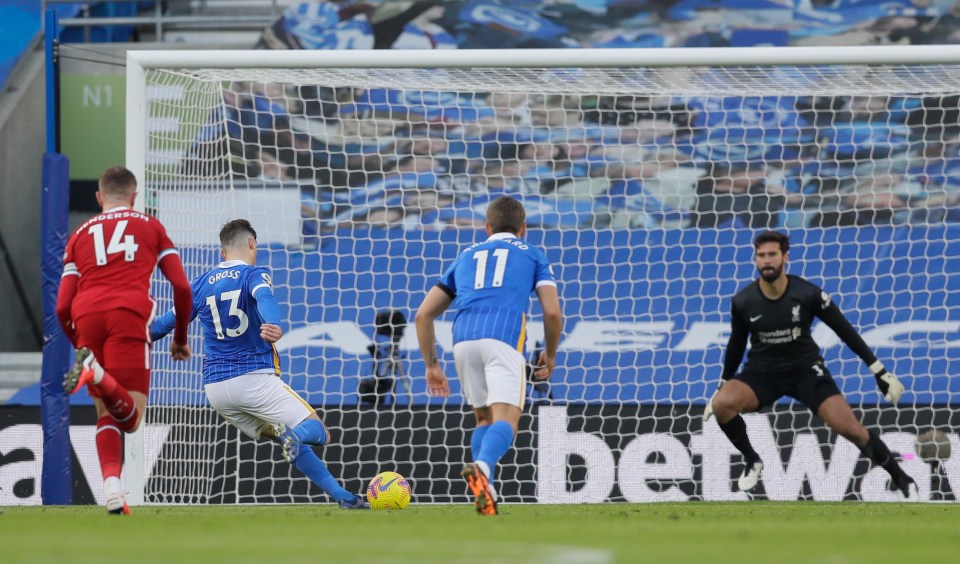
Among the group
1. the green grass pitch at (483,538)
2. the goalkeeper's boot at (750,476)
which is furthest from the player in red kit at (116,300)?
the goalkeeper's boot at (750,476)

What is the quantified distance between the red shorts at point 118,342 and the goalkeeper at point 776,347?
3.77 metres

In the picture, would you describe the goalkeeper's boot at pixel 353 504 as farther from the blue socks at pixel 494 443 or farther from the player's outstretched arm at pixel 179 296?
the player's outstretched arm at pixel 179 296

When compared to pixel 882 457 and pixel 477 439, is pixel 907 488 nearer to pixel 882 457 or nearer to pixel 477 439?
pixel 882 457

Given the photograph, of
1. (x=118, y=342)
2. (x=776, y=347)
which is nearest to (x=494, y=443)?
(x=118, y=342)

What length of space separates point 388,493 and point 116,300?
2101 millimetres

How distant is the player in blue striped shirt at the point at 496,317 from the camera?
688cm

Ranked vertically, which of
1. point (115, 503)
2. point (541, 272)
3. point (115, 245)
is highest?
point (115, 245)

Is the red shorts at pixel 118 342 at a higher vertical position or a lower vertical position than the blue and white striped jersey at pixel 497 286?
lower

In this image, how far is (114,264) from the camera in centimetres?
657

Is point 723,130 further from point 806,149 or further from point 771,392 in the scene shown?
point 771,392

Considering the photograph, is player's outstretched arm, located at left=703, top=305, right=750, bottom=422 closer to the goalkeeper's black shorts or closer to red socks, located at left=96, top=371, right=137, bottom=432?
the goalkeeper's black shorts

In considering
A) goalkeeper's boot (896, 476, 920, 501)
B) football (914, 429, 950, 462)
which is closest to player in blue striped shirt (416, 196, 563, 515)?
goalkeeper's boot (896, 476, 920, 501)

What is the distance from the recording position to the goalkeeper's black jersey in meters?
8.44

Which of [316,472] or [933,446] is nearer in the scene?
[316,472]
